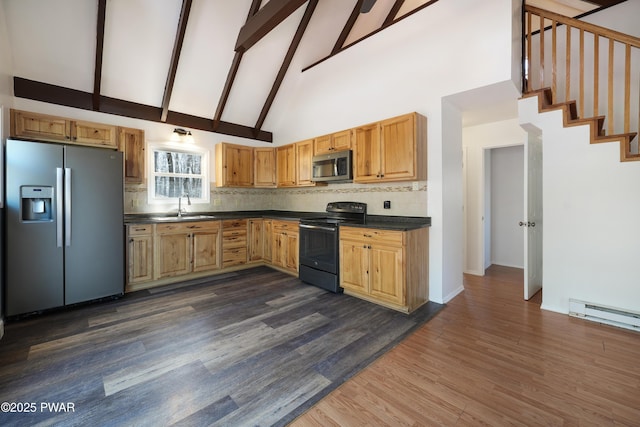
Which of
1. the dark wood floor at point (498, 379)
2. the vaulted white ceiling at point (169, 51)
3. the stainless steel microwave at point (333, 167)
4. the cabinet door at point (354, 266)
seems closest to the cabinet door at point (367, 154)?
the stainless steel microwave at point (333, 167)

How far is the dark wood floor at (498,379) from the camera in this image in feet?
5.11

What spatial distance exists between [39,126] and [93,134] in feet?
1.68

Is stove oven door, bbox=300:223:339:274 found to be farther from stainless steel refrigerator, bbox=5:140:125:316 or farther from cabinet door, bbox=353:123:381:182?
stainless steel refrigerator, bbox=5:140:125:316

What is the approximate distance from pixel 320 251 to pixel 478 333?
2080 mm

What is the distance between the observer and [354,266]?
3432 mm

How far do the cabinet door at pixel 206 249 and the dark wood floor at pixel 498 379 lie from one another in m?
3.26

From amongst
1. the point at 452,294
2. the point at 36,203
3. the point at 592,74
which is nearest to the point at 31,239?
the point at 36,203

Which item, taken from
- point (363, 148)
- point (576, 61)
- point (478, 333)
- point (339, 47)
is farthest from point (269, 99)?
point (478, 333)

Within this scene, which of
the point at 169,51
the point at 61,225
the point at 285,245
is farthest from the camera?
the point at 285,245

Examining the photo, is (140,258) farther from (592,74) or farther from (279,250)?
(592,74)

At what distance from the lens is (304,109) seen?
5121 millimetres

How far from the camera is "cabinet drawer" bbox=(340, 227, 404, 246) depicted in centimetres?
298

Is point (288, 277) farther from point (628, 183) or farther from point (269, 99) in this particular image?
point (628, 183)

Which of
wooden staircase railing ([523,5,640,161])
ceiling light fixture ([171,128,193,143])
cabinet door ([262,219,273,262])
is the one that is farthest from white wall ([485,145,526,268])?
ceiling light fixture ([171,128,193,143])
